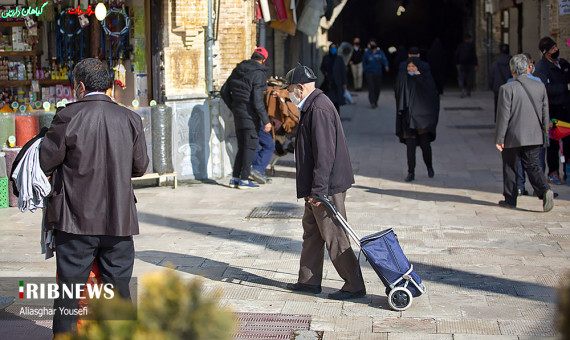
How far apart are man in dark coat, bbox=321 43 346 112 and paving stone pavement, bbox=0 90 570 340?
396 cm

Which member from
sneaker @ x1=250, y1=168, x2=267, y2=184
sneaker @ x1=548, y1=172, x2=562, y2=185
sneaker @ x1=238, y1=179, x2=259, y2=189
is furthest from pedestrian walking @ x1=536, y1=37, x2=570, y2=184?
sneaker @ x1=238, y1=179, x2=259, y2=189

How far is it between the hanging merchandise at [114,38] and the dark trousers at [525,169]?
5329 mm

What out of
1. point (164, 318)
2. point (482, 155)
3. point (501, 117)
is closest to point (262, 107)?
point (501, 117)

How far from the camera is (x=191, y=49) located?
37.4ft

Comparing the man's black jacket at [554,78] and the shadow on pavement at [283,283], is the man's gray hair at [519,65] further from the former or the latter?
the shadow on pavement at [283,283]

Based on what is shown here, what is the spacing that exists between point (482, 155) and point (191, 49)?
540 cm

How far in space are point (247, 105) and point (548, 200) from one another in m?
4.06

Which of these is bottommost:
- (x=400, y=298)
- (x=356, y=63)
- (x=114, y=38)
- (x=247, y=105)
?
(x=400, y=298)

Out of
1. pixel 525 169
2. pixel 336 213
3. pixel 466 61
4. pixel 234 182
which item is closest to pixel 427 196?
pixel 525 169

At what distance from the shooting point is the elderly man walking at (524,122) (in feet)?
29.6

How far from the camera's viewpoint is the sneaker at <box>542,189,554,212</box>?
9.02 meters

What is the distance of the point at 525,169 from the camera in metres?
9.23

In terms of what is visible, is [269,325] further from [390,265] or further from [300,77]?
A: [300,77]

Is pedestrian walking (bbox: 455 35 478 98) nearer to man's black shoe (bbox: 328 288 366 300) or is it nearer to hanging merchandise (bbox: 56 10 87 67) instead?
hanging merchandise (bbox: 56 10 87 67)
